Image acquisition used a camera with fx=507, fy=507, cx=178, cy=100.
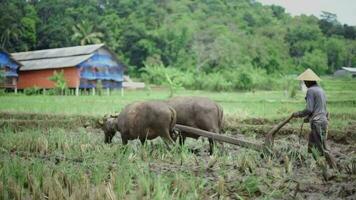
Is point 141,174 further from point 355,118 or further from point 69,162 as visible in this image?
point 355,118

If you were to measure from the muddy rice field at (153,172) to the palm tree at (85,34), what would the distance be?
5.25ft

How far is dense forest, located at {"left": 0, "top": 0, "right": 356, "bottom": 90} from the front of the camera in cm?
603

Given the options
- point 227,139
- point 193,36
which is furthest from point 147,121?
point 193,36

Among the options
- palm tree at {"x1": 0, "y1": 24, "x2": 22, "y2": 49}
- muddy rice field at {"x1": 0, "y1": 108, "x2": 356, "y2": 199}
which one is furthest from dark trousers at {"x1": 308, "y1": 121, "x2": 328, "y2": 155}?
palm tree at {"x1": 0, "y1": 24, "x2": 22, "y2": 49}

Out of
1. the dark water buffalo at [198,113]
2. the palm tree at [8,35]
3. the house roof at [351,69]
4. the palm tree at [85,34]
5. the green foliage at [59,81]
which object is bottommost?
the dark water buffalo at [198,113]

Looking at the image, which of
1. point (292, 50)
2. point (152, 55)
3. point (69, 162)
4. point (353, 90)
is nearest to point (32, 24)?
point (69, 162)

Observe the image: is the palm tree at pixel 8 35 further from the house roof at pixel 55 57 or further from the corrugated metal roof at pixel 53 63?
the corrugated metal roof at pixel 53 63

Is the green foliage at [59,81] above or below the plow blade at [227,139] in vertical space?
above

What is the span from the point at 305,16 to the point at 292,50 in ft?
1.45

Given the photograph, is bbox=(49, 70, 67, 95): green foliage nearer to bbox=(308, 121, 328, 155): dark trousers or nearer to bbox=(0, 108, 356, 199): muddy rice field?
bbox=(0, 108, 356, 199): muddy rice field

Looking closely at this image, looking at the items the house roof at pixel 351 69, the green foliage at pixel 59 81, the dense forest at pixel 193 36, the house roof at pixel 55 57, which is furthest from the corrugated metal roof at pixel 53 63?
the house roof at pixel 351 69

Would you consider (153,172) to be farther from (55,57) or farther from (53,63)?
(53,63)

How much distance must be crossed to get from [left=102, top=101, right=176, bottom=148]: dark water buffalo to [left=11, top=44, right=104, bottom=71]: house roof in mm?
1699

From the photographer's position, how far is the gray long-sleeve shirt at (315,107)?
14.9ft
